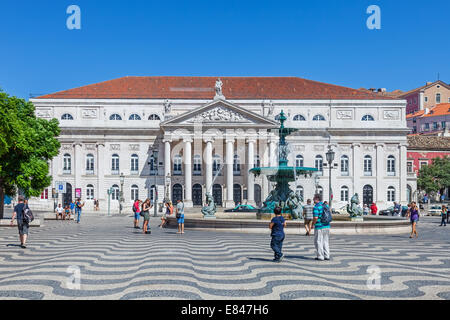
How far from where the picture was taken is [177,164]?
193 feet

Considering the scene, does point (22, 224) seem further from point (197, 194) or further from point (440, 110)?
point (440, 110)

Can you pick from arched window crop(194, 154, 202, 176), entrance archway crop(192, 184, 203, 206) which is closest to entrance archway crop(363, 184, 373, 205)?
entrance archway crop(192, 184, 203, 206)

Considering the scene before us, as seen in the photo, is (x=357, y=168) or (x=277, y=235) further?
(x=357, y=168)

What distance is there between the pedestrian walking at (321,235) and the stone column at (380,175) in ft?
162

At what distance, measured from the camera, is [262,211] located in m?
24.9

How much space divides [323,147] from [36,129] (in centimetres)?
3660

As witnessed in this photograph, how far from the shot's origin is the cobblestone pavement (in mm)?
7816

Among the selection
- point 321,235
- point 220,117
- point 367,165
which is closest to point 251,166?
point 220,117

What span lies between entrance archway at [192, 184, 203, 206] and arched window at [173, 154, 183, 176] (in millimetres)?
2571

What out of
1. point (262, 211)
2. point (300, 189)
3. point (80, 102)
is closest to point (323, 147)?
point (300, 189)

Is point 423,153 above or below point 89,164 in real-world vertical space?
above

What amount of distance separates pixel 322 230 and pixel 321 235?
155 millimetres

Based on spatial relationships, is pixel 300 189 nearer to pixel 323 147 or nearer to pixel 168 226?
pixel 323 147

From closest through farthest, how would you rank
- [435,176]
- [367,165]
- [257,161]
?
[257,161] → [367,165] → [435,176]
